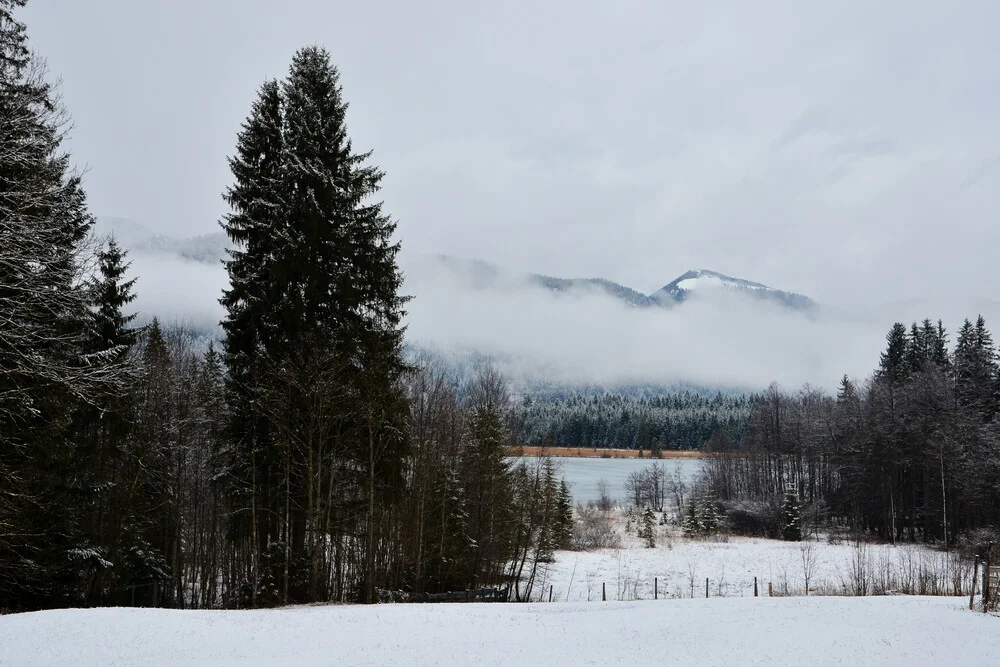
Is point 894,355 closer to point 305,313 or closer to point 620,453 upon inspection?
point 305,313

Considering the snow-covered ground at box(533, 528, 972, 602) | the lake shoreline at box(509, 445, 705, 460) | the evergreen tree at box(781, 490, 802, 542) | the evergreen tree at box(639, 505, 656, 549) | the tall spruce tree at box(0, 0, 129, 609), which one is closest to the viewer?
the tall spruce tree at box(0, 0, 129, 609)

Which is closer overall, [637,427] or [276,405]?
[276,405]

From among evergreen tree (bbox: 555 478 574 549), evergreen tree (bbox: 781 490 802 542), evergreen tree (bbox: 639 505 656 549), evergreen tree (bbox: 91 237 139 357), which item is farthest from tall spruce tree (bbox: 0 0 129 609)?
evergreen tree (bbox: 781 490 802 542)

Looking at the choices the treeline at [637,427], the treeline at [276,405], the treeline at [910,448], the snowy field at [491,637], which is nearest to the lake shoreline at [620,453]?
the treeline at [637,427]

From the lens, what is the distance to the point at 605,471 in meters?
130

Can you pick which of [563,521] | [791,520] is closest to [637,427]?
[791,520]

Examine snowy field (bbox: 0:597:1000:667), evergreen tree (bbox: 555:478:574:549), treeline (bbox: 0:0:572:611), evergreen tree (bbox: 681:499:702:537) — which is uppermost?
treeline (bbox: 0:0:572:611)

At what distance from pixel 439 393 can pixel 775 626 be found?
71.0 feet

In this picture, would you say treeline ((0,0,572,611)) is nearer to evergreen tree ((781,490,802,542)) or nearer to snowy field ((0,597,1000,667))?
snowy field ((0,597,1000,667))

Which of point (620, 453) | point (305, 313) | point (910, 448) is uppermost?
point (305, 313)

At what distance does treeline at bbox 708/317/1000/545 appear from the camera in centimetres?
4566

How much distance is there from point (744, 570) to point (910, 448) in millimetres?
22445

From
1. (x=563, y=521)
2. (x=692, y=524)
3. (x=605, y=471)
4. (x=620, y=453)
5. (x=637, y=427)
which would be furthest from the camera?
(x=637, y=427)

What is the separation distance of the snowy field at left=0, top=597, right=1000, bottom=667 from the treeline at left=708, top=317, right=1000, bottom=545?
105ft
